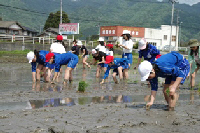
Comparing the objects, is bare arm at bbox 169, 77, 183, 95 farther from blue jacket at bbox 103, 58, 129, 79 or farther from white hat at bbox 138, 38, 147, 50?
blue jacket at bbox 103, 58, 129, 79

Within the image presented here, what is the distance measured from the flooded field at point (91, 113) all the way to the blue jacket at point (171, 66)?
80cm

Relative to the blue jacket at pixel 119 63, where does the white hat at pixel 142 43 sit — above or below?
above

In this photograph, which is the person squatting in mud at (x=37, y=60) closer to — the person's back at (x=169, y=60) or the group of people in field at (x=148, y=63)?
the group of people in field at (x=148, y=63)

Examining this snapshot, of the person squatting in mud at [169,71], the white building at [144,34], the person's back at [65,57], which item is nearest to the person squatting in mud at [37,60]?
the person's back at [65,57]

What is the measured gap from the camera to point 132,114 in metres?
6.95

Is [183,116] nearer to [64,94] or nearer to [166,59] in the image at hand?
[166,59]

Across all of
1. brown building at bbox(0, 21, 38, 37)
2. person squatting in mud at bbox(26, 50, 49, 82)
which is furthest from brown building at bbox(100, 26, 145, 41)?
person squatting in mud at bbox(26, 50, 49, 82)

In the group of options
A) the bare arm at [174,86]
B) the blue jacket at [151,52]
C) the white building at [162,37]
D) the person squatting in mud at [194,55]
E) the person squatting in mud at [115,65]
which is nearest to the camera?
the bare arm at [174,86]

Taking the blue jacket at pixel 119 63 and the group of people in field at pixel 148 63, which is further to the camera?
the blue jacket at pixel 119 63

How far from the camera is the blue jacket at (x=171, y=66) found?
712 centimetres

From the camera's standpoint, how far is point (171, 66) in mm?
7203

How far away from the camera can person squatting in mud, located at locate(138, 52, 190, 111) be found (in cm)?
686

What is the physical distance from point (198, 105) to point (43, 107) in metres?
3.73

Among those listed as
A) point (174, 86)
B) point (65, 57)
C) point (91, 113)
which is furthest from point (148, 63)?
point (65, 57)
